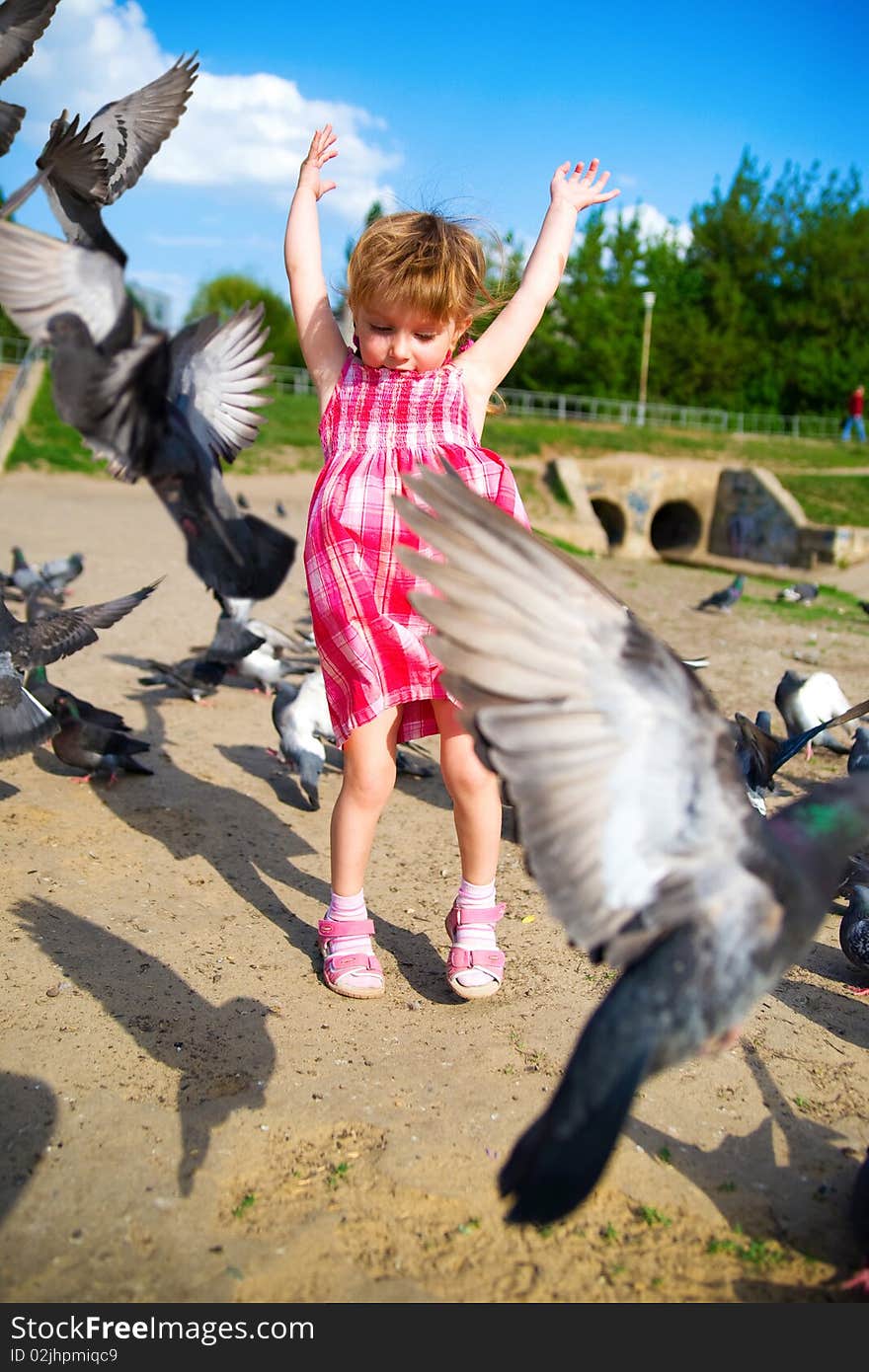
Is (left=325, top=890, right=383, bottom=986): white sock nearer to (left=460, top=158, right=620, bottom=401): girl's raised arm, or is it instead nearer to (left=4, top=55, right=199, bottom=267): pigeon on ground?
(left=460, top=158, right=620, bottom=401): girl's raised arm

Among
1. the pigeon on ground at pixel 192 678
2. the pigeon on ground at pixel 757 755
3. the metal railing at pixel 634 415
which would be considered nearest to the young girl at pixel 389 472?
the pigeon on ground at pixel 757 755

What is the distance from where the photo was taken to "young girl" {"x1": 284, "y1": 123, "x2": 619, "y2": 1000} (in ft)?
9.23

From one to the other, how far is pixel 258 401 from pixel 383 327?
1.28 ft

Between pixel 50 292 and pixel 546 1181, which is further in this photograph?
pixel 50 292

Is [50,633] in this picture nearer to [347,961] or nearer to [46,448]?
[347,961]

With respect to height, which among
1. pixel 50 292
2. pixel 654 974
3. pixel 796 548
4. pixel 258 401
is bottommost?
pixel 796 548

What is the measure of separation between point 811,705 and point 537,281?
368 centimetres

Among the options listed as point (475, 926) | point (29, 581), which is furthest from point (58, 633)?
point (29, 581)

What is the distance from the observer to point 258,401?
279cm

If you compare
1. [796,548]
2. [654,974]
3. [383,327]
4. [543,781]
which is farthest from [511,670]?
[796,548]

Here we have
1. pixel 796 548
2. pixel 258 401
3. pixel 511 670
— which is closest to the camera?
pixel 511 670

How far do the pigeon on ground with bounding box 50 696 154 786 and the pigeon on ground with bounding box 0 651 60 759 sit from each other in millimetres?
412

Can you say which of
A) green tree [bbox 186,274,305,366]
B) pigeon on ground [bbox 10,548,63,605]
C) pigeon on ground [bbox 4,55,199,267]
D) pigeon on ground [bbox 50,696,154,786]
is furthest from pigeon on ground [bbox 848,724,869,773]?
green tree [bbox 186,274,305,366]
